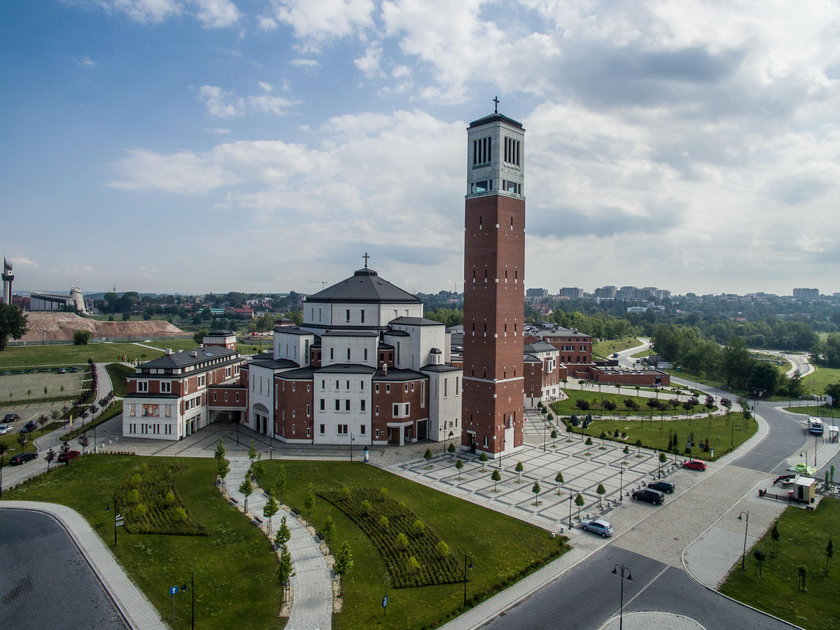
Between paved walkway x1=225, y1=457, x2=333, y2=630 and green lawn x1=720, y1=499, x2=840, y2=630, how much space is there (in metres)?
21.8

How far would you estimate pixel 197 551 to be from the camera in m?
32.0

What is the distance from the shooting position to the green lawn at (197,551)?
2603cm

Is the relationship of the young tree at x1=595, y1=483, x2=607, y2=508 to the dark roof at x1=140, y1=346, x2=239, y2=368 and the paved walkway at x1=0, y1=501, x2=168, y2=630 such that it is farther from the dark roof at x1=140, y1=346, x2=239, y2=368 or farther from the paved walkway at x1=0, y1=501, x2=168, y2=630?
Answer: the dark roof at x1=140, y1=346, x2=239, y2=368

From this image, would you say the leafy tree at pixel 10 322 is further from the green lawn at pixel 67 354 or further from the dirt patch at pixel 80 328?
the dirt patch at pixel 80 328

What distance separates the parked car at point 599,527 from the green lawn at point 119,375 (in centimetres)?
7268

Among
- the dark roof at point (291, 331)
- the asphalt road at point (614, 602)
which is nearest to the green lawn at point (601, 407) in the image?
the dark roof at point (291, 331)

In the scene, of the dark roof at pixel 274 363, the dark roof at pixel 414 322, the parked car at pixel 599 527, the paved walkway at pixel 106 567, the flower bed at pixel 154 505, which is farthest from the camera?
the dark roof at pixel 414 322

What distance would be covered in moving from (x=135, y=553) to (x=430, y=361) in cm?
3634

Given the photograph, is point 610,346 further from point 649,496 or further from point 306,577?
point 306,577

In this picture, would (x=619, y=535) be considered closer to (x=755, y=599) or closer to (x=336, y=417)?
(x=755, y=599)

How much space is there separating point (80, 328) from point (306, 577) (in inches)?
6956

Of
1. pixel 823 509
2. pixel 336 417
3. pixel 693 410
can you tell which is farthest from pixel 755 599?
pixel 693 410

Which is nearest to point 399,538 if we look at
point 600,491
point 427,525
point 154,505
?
point 427,525

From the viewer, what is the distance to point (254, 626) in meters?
24.6
